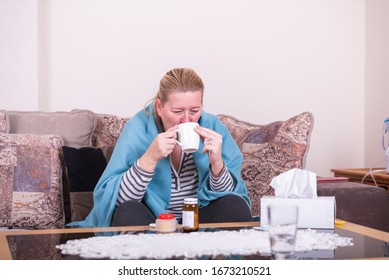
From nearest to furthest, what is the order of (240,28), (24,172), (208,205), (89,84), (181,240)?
(181,240) < (208,205) < (24,172) < (89,84) < (240,28)

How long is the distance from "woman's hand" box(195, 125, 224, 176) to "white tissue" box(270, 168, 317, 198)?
1.02 feet

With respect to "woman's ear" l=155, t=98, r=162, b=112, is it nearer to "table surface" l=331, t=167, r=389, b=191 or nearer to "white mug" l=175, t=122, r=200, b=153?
"white mug" l=175, t=122, r=200, b=153

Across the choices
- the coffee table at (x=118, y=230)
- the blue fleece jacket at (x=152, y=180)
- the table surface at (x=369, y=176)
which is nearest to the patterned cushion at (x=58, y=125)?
the blue fleece jacket at (x=152, y=180)

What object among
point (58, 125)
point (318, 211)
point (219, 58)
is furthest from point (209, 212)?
point (219, 58)

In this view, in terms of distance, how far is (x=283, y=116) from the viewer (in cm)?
351

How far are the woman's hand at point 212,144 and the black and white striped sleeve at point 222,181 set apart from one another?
0.04 metres

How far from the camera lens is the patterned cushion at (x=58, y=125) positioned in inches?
103

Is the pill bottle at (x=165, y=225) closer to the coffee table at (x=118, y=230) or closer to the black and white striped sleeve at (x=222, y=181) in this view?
the coffee table at (x=118, y=230)

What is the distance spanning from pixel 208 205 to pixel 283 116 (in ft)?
4.98

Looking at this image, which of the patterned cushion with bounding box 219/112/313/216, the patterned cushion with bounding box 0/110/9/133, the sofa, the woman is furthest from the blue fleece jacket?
the patterned cushion with bounding box 0/110/9/133

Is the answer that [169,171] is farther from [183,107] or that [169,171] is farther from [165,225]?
[165,225]

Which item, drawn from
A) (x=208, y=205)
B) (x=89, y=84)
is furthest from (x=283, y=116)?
(x=208, y=205)

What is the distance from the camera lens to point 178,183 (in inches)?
85.8
